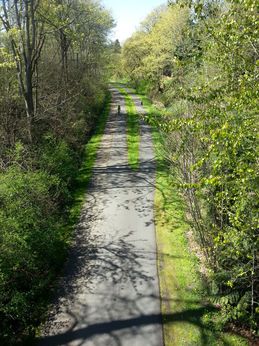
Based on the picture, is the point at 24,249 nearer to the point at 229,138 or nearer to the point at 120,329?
the point at 120,329

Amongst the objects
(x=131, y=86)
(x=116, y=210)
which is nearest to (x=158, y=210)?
(x=116, y=210)

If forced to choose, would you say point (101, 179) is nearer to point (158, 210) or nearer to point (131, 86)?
point (158, 210)

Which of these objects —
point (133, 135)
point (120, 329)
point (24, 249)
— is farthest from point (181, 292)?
point (133, 135)

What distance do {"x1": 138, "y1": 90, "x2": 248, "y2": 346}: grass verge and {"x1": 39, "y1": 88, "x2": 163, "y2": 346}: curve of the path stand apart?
1.15 ft

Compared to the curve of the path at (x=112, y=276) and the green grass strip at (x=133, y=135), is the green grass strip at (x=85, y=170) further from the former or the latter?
the green grass strip at (x=133, y=135)

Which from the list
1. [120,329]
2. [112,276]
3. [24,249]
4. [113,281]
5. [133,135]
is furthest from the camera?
[133,135]

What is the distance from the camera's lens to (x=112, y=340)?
1045 cm

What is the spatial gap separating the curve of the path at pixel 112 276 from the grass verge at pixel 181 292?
1.15ft

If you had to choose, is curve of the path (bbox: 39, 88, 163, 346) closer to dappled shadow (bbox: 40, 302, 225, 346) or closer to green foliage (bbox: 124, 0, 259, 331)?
dappled shadow (bbox: 40, 302, 225, 346)

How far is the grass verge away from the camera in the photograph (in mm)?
10664

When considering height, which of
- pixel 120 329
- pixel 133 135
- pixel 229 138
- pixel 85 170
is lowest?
pixel 120 329

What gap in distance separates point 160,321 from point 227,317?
201 cm

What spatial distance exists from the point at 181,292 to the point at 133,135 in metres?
22.9

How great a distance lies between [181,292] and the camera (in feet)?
41.6
